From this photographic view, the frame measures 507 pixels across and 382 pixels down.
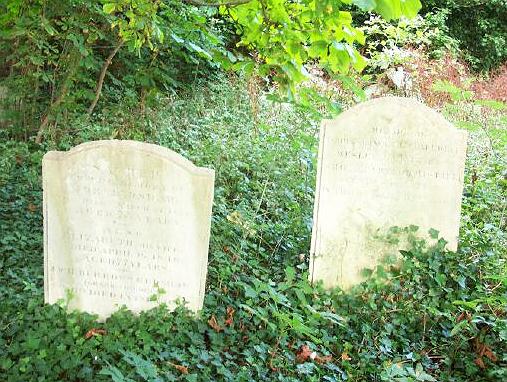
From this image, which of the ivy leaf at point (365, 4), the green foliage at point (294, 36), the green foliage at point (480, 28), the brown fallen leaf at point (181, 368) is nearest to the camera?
the ivy leaf at point (365, 4)

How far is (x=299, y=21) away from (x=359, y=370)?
250 cm

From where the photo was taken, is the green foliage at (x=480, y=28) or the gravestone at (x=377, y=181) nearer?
the gravestone at (x=377, y=181)

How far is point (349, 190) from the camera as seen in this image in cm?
429

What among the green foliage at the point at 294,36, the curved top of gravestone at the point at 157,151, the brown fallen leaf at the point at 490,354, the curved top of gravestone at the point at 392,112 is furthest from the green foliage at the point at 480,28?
the curved top of gravestone at the point at 157,151

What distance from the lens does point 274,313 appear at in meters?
3.55

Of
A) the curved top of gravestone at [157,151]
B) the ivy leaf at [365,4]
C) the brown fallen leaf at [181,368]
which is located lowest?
the brown fallen leaf at [181,368]

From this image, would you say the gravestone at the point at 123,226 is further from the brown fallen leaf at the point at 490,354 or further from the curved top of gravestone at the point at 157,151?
the brown fallen leaf at the point at 490,354

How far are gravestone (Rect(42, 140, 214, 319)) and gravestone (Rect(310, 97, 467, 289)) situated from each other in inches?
40.4

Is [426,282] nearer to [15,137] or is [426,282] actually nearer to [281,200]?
[281,200]

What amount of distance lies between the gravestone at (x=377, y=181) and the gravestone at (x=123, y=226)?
1027mm

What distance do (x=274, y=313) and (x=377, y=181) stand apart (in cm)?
132

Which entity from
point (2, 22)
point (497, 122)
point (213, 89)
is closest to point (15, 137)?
point (2, 22)

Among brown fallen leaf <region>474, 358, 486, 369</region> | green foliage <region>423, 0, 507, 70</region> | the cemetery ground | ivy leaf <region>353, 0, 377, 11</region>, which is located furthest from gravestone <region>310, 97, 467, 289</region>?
green foliage <region>423, 0, 507, 70</region>

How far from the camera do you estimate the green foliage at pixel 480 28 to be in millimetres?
15578
